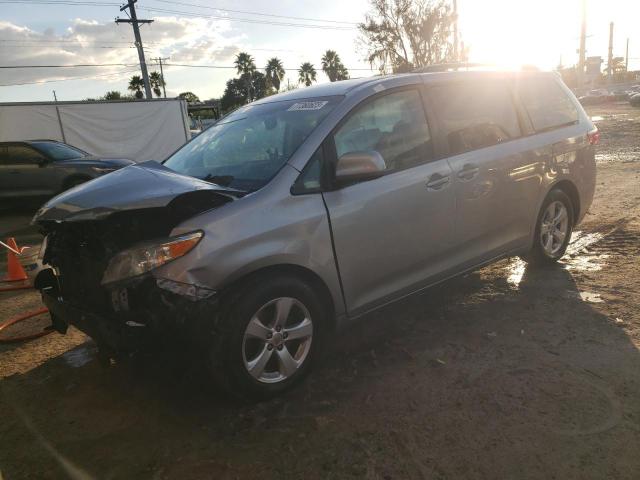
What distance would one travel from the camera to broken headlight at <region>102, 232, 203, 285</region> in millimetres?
2527

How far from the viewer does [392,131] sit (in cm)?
345

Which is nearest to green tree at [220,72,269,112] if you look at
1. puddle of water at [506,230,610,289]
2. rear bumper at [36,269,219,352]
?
puddle of water at [506,230,610,289]

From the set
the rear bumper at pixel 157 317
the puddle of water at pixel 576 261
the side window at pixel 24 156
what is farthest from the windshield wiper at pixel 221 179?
the side window at pixel 24 156

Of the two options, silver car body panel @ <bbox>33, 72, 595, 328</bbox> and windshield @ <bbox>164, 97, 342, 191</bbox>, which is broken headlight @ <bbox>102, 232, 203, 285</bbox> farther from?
windshield @ <bbox>164, 97, 342, 191</bbox>

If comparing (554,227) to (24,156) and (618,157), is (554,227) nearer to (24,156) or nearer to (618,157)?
(618,157)

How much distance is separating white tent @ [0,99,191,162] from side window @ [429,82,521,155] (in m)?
10.4

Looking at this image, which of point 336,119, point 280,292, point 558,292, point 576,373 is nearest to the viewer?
point 280,292

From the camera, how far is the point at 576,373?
295cm

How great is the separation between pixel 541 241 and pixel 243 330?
127 inches

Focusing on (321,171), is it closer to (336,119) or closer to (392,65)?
(336,119)

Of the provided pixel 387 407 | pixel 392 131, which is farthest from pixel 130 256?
pixel 392 131

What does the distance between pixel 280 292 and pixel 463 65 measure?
295 cm

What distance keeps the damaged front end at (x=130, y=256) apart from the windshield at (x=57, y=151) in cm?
840

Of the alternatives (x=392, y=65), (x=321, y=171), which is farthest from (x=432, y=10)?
(x=321, y=171)
